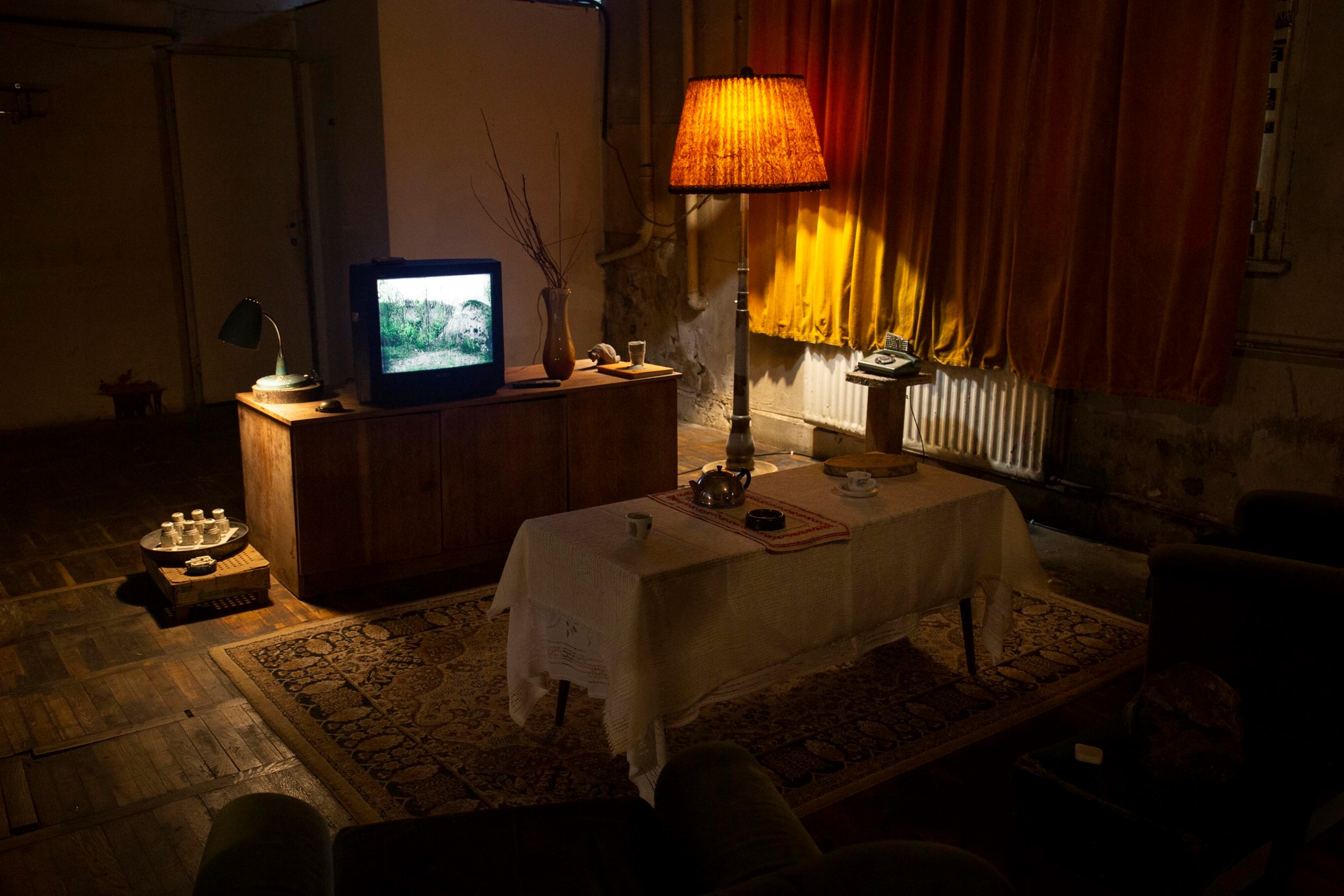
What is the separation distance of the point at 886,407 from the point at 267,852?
3526 mm

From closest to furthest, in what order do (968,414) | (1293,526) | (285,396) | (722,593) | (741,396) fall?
(722,593)
(1293,526)
(285,396)
(968,414)
(741,396)

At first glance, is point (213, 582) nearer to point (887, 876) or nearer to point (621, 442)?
point (621, 442)

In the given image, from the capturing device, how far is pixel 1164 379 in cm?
402

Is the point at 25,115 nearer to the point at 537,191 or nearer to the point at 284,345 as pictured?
the point at 284,345

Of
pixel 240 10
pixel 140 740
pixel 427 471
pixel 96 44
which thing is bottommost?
pixel 140 740

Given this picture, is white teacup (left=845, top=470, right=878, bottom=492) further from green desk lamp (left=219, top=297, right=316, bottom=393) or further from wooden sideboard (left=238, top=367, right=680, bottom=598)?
green desk lamp (left=219, top=297, right=316, bottom=393)

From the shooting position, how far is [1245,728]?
2229mm

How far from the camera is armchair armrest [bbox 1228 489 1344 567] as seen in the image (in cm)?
313

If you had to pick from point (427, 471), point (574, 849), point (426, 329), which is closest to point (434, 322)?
point (426, 329)

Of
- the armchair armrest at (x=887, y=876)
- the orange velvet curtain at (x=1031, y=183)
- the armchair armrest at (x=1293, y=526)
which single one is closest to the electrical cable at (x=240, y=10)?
the orange velvet curtain at (x=1031, y=183)

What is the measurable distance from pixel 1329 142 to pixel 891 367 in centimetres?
173

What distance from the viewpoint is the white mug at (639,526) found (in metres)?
2.68

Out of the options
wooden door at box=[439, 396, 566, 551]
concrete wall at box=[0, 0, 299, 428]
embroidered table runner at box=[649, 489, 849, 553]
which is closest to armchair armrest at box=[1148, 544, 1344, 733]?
embroidered table runner at box=[649, 489, 849, 553]

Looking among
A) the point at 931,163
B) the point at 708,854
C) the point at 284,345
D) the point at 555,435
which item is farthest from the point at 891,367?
the point at 284,345
